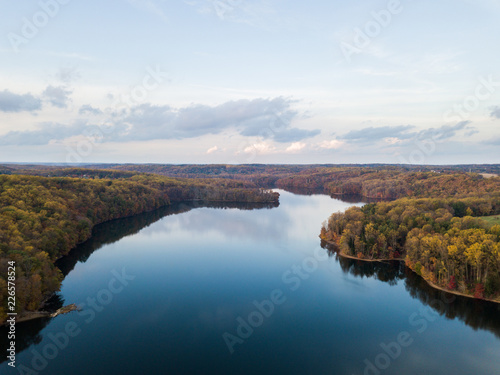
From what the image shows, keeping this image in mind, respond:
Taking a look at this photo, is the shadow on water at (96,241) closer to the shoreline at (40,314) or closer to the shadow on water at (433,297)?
the shoreline at (40,314)

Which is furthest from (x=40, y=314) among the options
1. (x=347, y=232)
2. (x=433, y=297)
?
(x=433, y=297)

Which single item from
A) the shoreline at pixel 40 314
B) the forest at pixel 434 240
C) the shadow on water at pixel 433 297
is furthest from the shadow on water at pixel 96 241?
the forest at pixel 434 240

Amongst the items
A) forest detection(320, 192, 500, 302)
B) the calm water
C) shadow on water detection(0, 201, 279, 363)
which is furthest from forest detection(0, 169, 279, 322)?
forest detection(320, 192, 500, 302)

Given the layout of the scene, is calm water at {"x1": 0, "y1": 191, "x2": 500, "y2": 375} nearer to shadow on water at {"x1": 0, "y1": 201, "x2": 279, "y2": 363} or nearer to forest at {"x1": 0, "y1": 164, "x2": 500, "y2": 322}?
shadow on water at {"x1": 0, "y1": 201, "x2": 279, "y2": 363}

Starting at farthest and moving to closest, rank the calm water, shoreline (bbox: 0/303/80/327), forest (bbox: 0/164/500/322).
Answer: forest (bbox: 0/164/500/322), shoreline (bbox: 0/303/80/327), the calm water

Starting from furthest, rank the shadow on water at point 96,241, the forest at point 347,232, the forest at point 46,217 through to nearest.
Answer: the forest at point 347,232 < the forest at point 46,217 < the shadow on water at point 96,241

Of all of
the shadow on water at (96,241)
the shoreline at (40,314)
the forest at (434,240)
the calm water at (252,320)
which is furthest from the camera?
the forest at (434,240)

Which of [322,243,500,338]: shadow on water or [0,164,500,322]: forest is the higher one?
[0,164,500,322]: forest

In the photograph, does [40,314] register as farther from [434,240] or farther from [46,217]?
[434,240]
